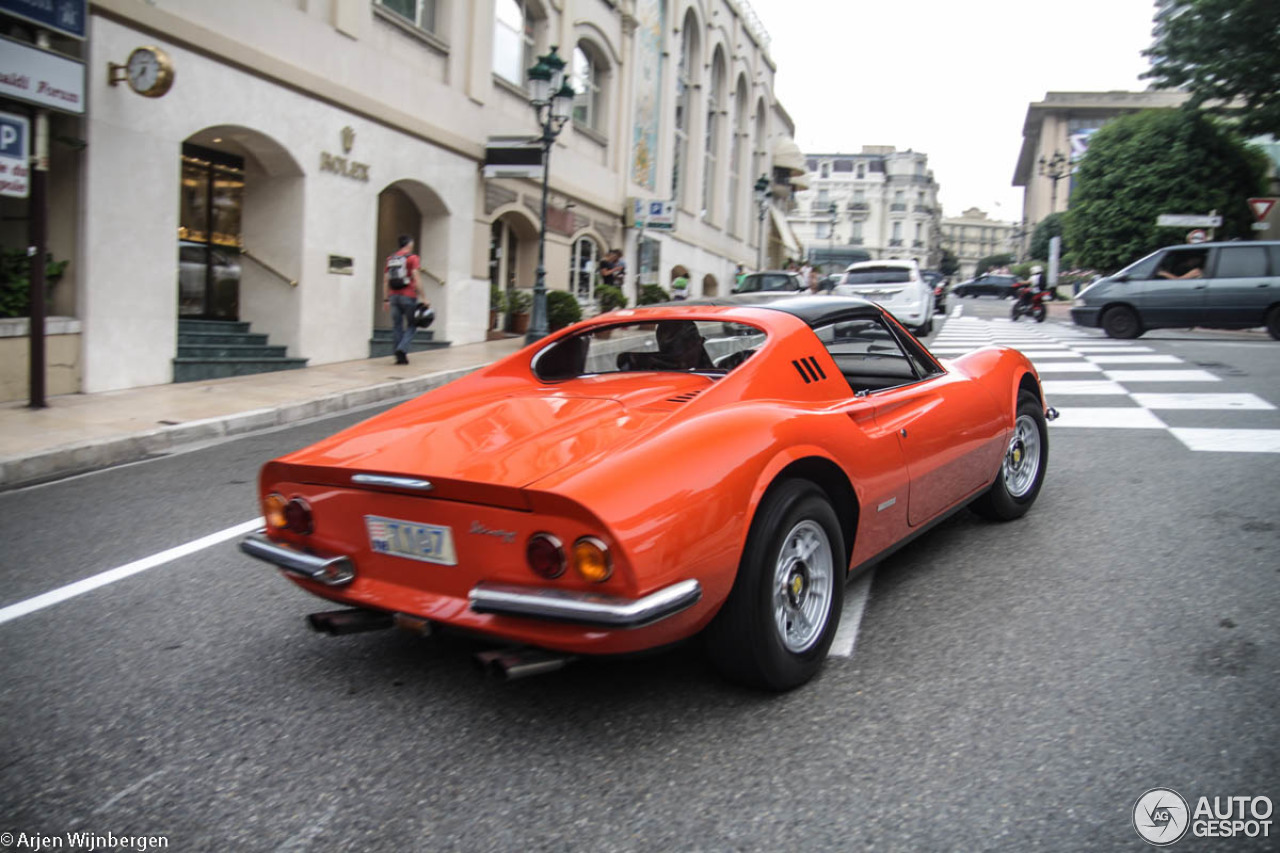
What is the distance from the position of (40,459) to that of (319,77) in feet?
26.8

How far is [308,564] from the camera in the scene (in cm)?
296

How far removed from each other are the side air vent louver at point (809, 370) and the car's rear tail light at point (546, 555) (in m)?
1.38

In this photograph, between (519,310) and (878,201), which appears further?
(878,201)

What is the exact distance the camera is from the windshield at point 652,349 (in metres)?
3.73

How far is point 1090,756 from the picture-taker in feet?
8.31

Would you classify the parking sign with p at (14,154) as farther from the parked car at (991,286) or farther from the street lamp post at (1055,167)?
the parked car at (991,286)

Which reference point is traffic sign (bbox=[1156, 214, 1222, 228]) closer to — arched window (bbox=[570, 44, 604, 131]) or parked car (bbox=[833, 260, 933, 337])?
parked car (bbox=[833, 260, 933, 337])

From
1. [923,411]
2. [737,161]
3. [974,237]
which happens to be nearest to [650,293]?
[737,161]

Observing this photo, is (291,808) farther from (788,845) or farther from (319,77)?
(319,77)

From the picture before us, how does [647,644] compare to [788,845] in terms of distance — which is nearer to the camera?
[788,845]

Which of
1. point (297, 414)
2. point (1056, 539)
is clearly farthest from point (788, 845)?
point (297, 414)

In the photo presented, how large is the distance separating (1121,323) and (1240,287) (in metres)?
1.78

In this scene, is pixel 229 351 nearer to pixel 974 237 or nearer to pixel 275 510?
pixel 275 510

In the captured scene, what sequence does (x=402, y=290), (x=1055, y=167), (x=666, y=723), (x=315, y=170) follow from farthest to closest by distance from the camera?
1. (x=1055, y=167)
2. (x=402, y=290)
3. (x=315, y=170)
4. (x=666, y=723)
